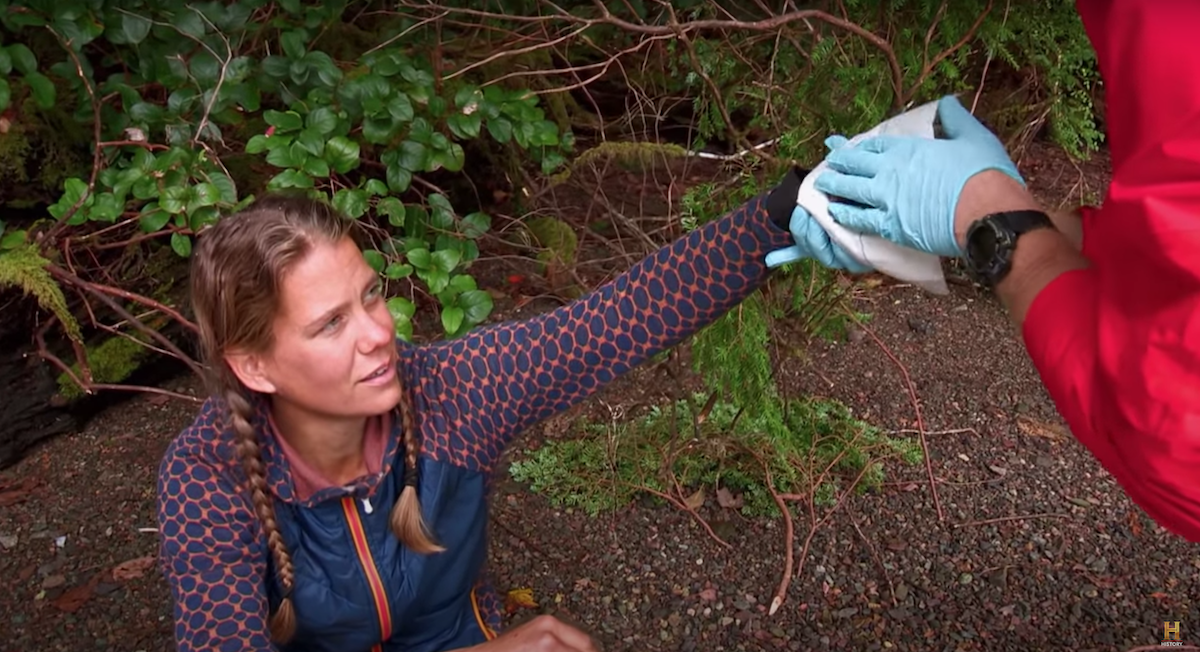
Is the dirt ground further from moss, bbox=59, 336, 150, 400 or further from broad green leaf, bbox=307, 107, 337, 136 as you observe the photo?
broad green leaf, bbox=307, 107, 337, 136

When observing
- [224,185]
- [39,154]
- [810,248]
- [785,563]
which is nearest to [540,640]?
[810,248]

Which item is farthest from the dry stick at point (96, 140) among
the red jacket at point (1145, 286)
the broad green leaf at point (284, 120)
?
the red jacket at point (1145, 286)

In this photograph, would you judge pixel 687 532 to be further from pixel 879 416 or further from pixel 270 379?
pixel 270 379

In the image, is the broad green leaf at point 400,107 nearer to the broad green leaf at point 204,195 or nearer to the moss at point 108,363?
the broad green leaf at point 204,195

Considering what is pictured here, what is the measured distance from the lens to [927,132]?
4.87 feet

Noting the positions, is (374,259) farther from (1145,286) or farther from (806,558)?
(1145,286)

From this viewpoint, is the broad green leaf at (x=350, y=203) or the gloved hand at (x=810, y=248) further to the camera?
the broad green leaf at (x=350, y=203)

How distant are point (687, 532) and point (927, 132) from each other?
177 centimetres

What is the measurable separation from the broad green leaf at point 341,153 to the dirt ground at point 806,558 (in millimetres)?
1114

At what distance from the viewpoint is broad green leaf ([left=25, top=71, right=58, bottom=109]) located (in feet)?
9.22

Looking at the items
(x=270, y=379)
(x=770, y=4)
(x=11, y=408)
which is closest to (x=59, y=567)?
(x=11, y=408)

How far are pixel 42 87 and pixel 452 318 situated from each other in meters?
1.34

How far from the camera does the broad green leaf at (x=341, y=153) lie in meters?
2.61

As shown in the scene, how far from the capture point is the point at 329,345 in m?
1.64
